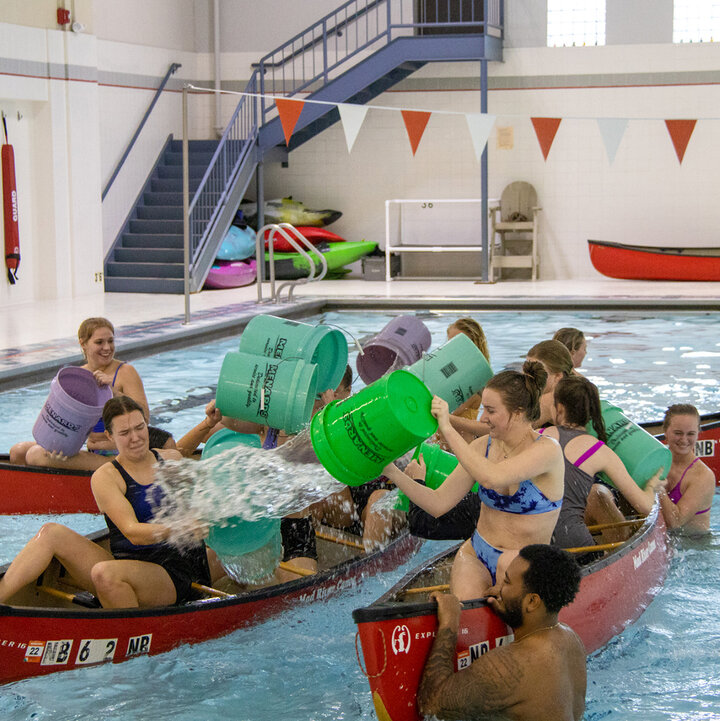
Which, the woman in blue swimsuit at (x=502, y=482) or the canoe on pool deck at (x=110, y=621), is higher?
the woman in blue swimsuit at (x=502, y=482)

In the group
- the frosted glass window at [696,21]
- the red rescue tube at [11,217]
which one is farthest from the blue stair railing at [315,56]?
the red rescue tube at [11,217]

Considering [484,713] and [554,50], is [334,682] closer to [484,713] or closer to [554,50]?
[484,713]

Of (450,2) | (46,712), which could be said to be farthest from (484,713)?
(450,2)

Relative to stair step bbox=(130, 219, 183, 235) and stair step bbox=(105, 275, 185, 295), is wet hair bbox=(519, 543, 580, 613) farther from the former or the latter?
stair step bbox=(130, 219, 183, 235)

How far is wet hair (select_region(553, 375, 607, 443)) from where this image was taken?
481 cm

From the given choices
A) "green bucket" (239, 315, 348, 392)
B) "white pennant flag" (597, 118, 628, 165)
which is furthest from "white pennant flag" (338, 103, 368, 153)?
"green bucket" (239, 315, 348, 392)

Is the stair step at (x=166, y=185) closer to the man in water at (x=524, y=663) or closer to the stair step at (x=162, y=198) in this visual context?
the stair step at (x=162, y=198)

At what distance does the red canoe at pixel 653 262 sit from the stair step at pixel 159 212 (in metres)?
6.93

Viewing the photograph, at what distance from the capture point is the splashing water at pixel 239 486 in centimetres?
441

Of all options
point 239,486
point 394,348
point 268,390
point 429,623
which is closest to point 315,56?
point 394,348

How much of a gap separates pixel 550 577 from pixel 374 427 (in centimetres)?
79

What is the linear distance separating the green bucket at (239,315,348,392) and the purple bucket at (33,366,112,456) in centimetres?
99

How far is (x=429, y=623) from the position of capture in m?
3.56

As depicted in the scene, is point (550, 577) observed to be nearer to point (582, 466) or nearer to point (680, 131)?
point (582, 466)
